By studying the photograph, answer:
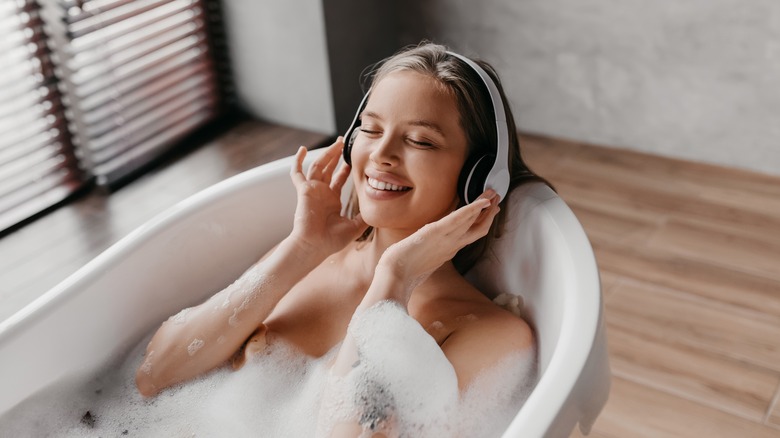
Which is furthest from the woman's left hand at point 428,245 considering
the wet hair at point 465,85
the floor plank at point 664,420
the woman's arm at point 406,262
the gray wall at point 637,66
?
the gray wall at point 637,66

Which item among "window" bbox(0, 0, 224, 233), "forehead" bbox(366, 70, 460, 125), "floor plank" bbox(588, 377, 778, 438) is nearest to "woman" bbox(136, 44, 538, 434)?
"forehead" bbox(366, 70, 460, 125)

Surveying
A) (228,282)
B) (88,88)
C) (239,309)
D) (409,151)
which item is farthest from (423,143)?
(88,88)

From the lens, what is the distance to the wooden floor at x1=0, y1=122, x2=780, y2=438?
1918 millimetres

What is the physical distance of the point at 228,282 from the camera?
1.82m

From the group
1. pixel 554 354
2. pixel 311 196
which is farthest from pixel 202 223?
pixel 554 354

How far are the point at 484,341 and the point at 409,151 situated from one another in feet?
1.08

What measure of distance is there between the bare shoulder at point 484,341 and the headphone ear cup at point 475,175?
20 cm

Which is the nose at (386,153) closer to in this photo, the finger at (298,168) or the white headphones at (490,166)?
the white headphones at (490,166)

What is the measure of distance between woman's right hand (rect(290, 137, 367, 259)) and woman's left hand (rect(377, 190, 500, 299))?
0.25m

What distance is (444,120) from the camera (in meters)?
1.38

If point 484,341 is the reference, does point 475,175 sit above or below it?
above

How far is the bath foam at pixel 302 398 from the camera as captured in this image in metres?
1.30

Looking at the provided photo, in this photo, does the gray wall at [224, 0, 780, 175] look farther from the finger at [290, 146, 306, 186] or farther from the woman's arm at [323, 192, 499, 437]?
the woman's arm at [323, 192, 499, 437]

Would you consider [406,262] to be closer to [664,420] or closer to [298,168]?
[298,168]
